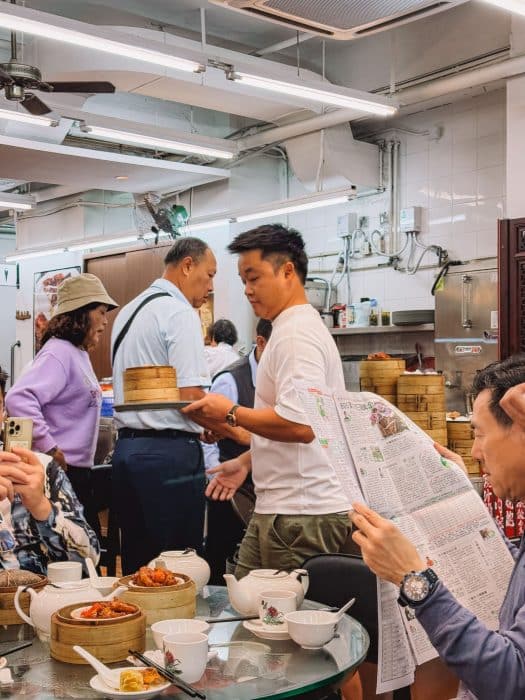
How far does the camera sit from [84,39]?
5.30 metres

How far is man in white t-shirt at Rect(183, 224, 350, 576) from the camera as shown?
2871 mm

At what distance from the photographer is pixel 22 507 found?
264 centimetres

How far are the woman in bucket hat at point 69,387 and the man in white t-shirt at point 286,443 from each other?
55.3 inches

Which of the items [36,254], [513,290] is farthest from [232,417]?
[36,254]

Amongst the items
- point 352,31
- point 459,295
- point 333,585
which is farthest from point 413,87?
point 333,585

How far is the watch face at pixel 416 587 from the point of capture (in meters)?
1.78

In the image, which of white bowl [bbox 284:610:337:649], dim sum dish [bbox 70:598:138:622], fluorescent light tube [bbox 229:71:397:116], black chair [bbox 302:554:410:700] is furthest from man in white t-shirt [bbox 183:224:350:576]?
fluorescent light tube [bbox 229:71:397:116]

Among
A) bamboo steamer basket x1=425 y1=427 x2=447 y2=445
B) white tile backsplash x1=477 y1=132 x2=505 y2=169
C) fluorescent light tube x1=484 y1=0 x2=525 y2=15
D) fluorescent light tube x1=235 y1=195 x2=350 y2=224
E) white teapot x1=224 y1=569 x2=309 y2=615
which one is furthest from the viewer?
white tile backsplash x1=477 y1=132 x2=505 y2=169

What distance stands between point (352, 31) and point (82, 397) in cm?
275

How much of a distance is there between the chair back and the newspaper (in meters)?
0.56

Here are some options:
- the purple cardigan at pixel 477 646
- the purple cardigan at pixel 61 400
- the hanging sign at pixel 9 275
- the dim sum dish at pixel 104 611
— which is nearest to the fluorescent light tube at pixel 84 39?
the purple cardigan at pixel 61 400

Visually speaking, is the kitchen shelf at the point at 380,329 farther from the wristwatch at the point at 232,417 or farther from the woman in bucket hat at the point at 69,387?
the wristwatch at the point at 232,417

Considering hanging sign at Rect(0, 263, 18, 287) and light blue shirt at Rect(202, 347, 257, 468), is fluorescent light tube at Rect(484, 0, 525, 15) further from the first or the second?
hanging sign at Rect(0, 263, 18, 287)

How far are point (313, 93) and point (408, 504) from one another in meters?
5.05
